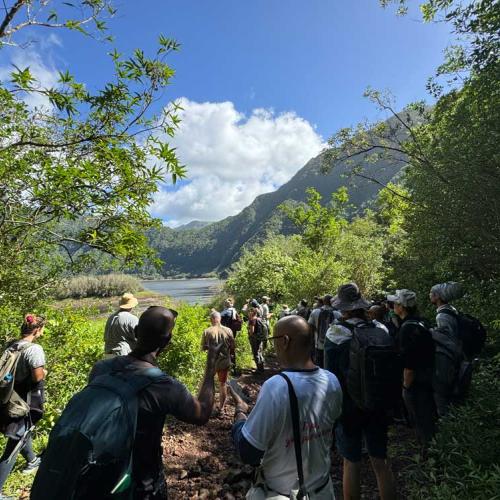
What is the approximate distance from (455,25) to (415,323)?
6678 millimetres

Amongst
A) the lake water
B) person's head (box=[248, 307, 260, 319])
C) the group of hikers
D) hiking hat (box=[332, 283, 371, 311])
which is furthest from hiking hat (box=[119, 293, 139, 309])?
the lake water

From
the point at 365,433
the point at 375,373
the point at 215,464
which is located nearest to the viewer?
the point at 375,373

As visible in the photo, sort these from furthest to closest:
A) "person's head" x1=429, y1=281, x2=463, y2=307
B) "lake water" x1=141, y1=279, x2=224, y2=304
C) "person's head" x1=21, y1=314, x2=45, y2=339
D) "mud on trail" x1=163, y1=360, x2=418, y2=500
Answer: "lake water" x1=141, y1=279, x2=224, y2=304 → "person's head" x1=429, y1=281, x2=463, y2=307 → "mud on trail" x1=163, y1=360, x2=418, y2=500 → "person's head" x1=21, y1=314, x2=45, y2=339

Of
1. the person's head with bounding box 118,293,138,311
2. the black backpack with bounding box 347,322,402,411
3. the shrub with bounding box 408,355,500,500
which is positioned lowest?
the shrub with bounding box 408,355,500,500

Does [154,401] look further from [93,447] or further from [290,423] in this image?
[290,423]

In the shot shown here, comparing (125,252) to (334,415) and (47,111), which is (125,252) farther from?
(334,415)

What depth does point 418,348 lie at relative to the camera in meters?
3.57

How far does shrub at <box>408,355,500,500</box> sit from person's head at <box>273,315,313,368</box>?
2005 mm

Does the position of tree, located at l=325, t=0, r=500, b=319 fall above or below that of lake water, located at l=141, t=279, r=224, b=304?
above

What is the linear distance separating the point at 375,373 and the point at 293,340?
1243mm

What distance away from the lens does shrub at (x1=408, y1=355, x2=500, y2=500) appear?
114 inches

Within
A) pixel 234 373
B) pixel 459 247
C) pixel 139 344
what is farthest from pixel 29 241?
pixel 459 247

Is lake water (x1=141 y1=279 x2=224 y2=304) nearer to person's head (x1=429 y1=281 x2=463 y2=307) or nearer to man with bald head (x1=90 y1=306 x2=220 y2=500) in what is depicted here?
person's head (x1=429 y1=281 x2=463 y2=307)

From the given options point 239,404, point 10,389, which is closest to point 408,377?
point 239,404
